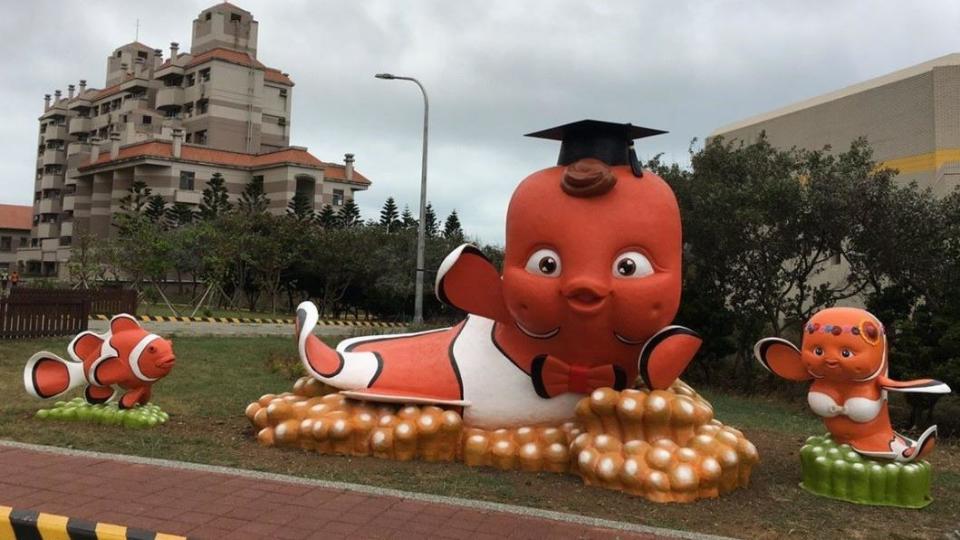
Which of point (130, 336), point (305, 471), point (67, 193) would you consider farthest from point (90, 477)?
point (67, 193)

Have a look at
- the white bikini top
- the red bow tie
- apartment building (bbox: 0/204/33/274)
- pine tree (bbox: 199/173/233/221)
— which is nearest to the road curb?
the red bow tie

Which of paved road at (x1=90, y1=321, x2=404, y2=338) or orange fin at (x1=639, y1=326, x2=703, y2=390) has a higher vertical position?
orange fin at (x1=639, y1=326, x2=703, y2=390)

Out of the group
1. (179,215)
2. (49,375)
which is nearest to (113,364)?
(49,375)

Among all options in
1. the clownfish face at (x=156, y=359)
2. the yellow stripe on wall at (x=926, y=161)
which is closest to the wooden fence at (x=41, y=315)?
the clownfish face at (x=156, y=359)

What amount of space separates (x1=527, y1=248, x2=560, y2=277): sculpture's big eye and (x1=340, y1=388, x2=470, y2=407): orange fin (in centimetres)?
150

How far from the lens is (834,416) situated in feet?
21.0

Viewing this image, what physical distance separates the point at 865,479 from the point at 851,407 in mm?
→ 595

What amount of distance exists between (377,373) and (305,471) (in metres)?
1.16

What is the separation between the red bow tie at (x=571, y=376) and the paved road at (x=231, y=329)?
41.8ft

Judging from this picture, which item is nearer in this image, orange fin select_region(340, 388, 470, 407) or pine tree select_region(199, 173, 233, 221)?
orange fin select_region(340, 388, 470, 407)

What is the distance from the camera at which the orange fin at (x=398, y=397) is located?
6.89 meters

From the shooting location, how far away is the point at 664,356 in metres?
6.26

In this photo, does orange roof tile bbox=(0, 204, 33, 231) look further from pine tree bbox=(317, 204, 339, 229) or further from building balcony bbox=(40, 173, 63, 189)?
pine tree bbox=(317, 204, 339, 229)

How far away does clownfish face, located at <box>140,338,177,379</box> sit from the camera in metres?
8.00
